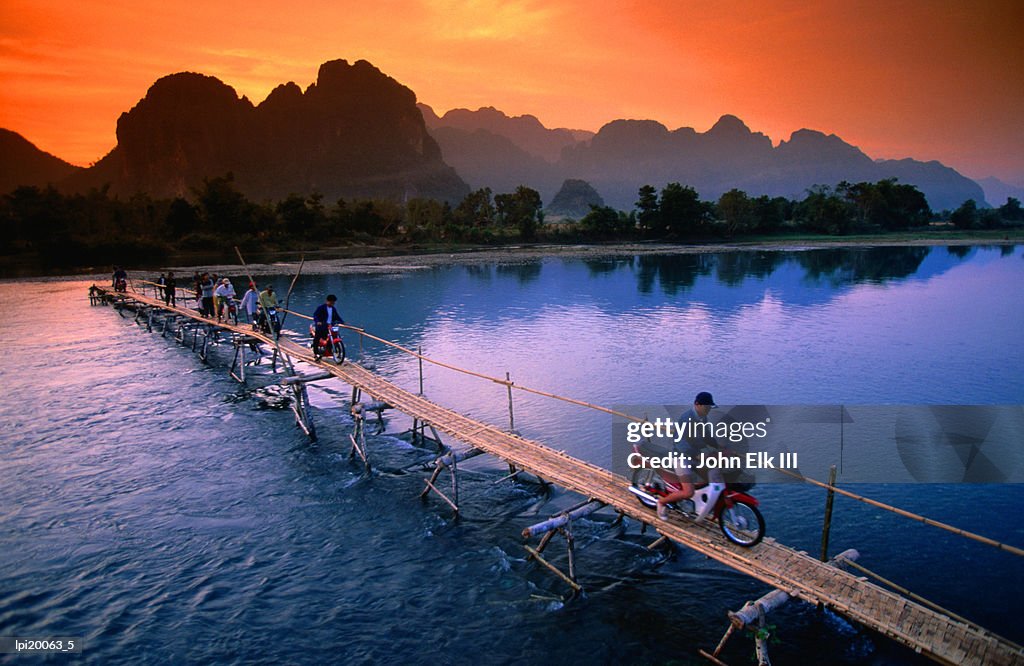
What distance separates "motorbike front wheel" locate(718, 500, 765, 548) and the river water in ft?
5.97

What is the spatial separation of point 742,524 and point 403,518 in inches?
303

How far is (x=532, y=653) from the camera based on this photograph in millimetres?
9219

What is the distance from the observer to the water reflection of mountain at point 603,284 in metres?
43.6

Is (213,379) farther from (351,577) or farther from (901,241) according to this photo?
(901,241)

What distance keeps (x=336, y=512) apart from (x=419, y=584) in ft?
12.0

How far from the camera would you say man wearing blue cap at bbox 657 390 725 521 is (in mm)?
8891

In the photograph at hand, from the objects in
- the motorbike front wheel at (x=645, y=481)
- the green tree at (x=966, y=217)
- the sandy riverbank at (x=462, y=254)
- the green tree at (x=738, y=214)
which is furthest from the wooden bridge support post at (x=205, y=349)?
the green tree at (x=966, y=217)

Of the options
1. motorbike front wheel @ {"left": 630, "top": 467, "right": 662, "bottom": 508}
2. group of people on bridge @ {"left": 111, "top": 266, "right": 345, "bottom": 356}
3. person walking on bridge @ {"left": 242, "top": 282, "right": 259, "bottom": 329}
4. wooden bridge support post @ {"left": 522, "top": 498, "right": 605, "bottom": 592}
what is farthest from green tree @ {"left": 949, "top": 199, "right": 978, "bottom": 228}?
wooden bridge support post @ {"left": 522, "top": 498, "right": 605, "bottom": 592}

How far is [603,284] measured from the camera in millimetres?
59094

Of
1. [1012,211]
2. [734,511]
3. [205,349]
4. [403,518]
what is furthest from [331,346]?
[1012,211]

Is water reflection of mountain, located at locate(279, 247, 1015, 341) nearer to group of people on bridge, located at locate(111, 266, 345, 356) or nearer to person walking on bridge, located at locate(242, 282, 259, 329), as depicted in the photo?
person walking on bridge, located at locate(242, 282, 259, 329)

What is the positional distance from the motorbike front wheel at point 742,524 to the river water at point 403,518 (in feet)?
5.97

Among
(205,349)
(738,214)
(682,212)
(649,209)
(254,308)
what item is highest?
(649,209)

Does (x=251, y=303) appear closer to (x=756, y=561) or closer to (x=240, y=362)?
(x=240, y=362)
